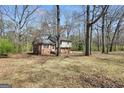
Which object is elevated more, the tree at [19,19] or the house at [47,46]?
the tree at [19,19]

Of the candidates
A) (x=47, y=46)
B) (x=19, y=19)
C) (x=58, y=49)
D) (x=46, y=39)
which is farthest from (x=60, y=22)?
(x=46, y=39)

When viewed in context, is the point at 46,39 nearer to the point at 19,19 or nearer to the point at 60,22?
the point at 19,19

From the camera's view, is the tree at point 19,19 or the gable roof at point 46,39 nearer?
the tree at point 19,19

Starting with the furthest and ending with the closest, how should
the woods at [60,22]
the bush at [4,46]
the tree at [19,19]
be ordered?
1. the tree at [19,19]
2. the bush at [4,46]
3. the woods at [60,22]

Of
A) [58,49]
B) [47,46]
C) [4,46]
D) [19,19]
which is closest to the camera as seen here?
[4,46]

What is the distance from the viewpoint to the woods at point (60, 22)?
30.4ft

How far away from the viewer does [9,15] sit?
11.2m

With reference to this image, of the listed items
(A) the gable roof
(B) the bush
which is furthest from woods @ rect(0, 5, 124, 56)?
(B) the bush

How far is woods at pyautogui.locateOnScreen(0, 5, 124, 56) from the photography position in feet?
30.4

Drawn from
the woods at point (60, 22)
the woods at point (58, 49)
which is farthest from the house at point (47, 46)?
the woods at point (60, 22)

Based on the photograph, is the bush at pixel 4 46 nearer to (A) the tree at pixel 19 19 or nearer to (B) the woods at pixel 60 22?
(B) the woods at pixel 60 22

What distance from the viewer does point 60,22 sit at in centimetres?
1033
